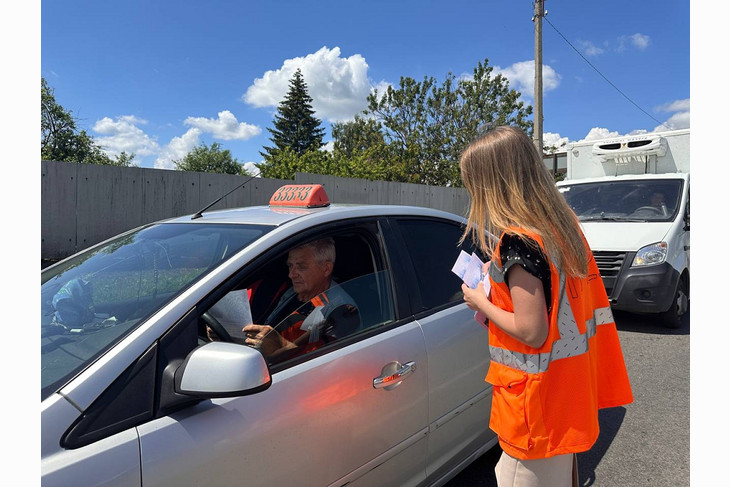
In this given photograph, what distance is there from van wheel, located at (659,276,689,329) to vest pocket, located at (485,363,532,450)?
5257 mm

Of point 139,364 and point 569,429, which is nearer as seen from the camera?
point 139,364

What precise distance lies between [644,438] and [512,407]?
2396 millimetres

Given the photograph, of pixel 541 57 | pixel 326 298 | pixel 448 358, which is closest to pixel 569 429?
pixel 448 358

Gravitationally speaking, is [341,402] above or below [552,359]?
below

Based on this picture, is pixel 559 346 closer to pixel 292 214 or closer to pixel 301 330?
pixel 301 330

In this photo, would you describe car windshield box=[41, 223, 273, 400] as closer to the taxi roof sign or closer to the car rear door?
the taxi roof sign

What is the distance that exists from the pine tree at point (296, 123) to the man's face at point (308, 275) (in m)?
47.8

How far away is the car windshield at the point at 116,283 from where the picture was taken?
1412 millimetres

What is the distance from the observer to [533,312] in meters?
1.41

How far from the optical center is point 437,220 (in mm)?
2643

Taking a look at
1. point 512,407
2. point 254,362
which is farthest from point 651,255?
point 254,362

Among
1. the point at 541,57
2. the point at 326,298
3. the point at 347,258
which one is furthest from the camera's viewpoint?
the point at 541,57

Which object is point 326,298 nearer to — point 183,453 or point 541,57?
point 183,453

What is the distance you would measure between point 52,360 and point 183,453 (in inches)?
19.6
